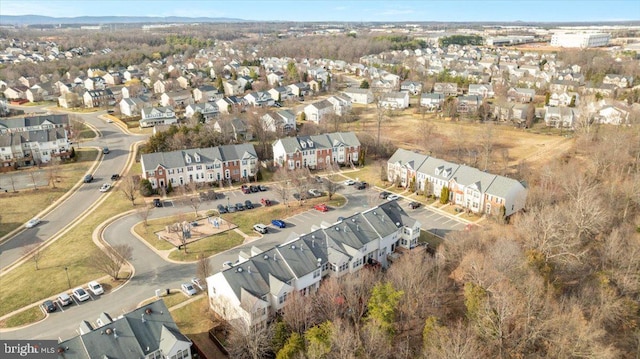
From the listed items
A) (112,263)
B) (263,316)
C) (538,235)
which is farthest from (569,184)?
(112,263)

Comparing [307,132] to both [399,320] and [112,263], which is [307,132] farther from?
[399,320]

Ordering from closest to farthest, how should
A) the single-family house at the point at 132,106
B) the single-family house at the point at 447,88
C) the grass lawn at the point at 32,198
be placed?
the grass lawn at the point at 32,198 < the single-family house at the point at 132,106 < the single-family house at the point at 447,88

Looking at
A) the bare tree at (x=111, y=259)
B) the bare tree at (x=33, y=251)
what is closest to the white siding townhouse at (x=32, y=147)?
the bare tree at (x=33, y=251)

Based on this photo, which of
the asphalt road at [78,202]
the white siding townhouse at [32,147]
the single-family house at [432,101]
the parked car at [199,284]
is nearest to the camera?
the parked car at [199,284]

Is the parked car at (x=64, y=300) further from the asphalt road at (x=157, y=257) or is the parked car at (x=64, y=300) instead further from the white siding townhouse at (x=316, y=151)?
the white siding townhouse at (x=316, y=151)

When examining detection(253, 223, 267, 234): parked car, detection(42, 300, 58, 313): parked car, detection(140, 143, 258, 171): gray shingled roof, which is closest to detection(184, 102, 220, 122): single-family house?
detection(140, 143, 258, 171): gray shingled roof

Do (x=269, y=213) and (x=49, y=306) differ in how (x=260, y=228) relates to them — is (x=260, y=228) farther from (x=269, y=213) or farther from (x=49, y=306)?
(x=49, y=306)

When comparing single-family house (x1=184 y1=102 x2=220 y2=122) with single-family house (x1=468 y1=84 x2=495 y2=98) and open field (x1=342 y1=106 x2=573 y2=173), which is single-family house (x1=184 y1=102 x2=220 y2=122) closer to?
open field (x1=342 y1=106 x2=573 y2=173)
